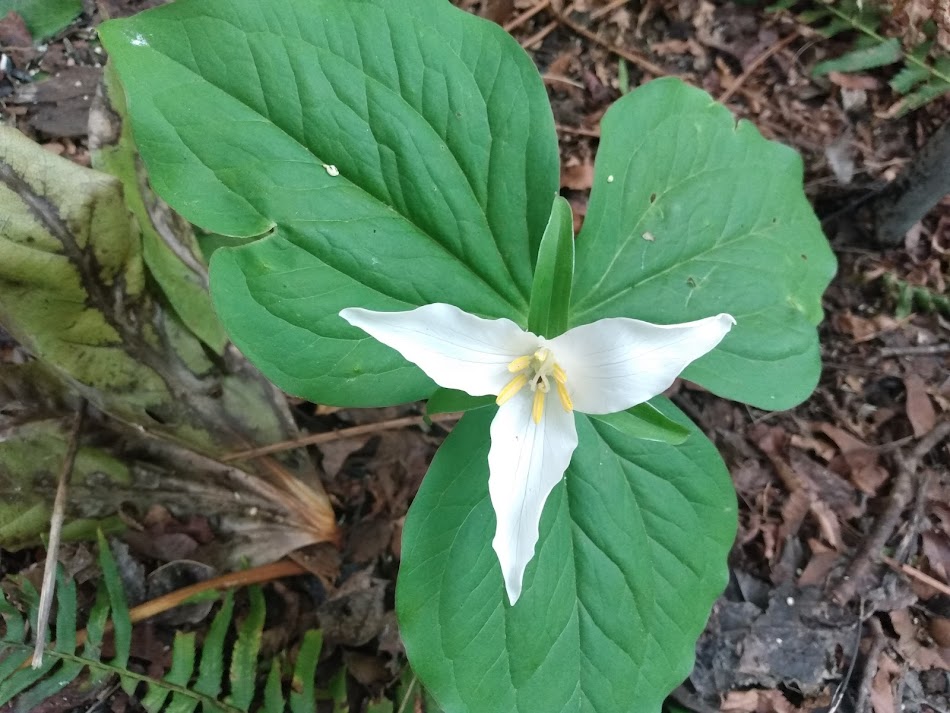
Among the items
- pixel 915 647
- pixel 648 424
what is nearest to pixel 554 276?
pixel 648 424

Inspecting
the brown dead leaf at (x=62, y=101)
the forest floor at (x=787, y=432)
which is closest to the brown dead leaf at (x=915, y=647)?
the forest floor at (x=787, y=432)

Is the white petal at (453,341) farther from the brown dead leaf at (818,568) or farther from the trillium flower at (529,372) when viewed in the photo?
the brown dead leaf at (818,568)

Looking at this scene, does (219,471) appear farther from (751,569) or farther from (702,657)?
(751,569)

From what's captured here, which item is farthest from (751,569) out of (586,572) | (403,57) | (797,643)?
(403,57)

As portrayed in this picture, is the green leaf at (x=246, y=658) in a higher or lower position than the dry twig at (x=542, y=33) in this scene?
lower

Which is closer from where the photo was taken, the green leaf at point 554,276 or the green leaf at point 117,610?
the green leaf at point 554,276

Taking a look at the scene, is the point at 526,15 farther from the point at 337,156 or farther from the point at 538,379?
the point at 538,379
